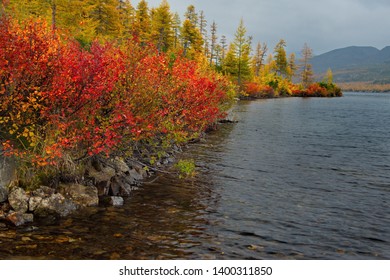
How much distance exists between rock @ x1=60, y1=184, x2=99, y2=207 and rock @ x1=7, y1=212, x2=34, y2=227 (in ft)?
4.65

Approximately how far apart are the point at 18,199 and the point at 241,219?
253 inches

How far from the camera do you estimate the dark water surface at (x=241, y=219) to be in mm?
8562

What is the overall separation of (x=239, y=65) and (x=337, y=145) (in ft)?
226

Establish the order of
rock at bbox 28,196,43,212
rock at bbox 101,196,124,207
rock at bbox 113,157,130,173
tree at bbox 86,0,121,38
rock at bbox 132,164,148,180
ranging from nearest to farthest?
rock at bbox 28,196,43,212
rock at bbox 101,196,124,207
rock at bbox 113,157,130,173
rock at bbox 132,164,148,180
tree at bbox 86,0,121,38

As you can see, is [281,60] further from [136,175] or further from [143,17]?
[136,175]

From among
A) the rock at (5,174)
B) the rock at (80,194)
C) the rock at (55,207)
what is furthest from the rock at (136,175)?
the rock at (5,174)

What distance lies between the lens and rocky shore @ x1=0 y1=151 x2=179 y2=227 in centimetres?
983

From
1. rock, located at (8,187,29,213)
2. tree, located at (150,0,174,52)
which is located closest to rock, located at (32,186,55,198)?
rock, located at (8,187,29,213)

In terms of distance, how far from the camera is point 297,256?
855 centimetres

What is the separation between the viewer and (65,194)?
11.0 meters

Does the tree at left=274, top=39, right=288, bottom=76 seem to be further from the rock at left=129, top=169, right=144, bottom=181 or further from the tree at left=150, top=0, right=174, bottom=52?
the rock at left=129, top=169, right=144, bottom=181

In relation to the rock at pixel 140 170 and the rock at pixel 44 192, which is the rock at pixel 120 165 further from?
the rock at pixel 44 192

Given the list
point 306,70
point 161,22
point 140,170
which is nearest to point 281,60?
point 306,70

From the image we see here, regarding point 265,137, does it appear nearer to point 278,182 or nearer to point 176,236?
point 278,182
